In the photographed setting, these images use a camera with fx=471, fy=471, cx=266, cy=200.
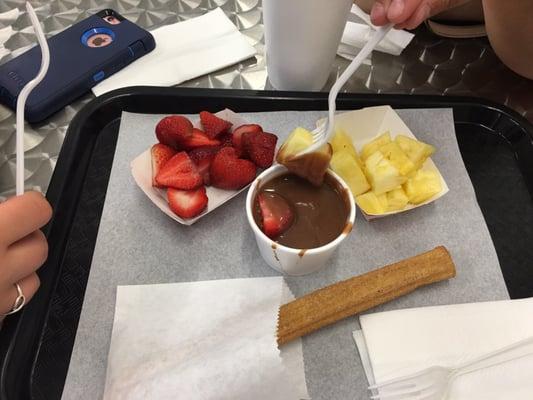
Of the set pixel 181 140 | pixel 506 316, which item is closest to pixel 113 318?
pixel 181 140

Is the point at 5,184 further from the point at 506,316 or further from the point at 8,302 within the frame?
the point at 506,316

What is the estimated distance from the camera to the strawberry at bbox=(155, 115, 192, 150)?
0.93 metres

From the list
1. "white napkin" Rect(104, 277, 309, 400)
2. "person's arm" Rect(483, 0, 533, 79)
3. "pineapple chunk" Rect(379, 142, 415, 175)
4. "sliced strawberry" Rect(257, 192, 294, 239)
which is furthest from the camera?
"person's arm" Rect(483, 0, 533, 79)

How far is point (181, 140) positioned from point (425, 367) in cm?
61

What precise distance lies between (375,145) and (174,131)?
402 millimetres

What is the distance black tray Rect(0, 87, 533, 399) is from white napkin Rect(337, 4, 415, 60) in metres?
0.21

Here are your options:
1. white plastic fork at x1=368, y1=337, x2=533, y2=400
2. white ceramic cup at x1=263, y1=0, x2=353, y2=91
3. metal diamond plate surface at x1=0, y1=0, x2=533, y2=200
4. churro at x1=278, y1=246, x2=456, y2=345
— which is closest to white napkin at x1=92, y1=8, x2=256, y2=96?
metal diamond plate surface at x1=0, y1=0, x2=533, y2=200

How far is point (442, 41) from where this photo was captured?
1.28 metres

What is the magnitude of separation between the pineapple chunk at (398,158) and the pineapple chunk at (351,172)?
60 millimetres

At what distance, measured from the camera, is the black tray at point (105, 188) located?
30.6 inches

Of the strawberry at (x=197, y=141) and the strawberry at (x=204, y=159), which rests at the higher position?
the strawberry at (x=197, y=141)

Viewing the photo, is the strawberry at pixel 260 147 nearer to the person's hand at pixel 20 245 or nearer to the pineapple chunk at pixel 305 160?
the pineapple chunk at pixel 305 160

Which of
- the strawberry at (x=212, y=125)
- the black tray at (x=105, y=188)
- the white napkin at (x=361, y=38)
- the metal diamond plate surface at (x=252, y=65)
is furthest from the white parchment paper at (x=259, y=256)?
the white napkin at (x=361, y=38)

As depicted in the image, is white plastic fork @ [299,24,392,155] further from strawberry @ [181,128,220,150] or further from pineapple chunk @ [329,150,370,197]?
strawberry @ [181,128,220,150]
